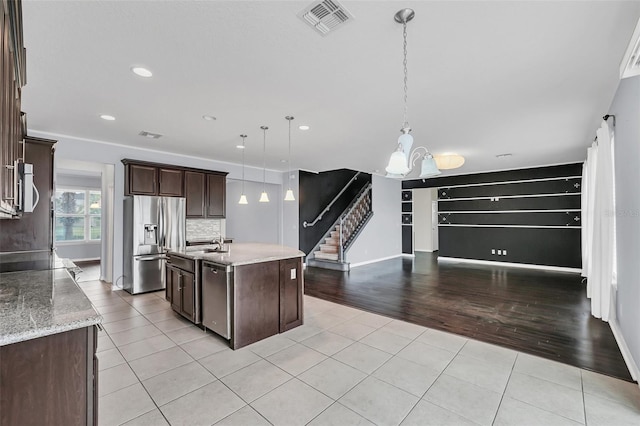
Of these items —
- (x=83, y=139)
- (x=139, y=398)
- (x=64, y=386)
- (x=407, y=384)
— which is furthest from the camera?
(x=83, y=139)

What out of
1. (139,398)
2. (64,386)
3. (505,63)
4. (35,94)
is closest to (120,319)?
(139,398)

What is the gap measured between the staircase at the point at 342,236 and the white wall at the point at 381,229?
0.59ft

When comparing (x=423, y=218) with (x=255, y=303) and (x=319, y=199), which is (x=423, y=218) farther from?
(x=255, y=303)

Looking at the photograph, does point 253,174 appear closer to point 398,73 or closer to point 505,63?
point 398,73

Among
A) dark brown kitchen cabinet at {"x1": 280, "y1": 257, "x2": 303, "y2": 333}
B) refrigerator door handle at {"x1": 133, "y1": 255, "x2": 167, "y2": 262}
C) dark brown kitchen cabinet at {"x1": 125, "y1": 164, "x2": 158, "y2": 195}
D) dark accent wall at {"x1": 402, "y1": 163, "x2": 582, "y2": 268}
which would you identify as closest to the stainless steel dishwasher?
dark brown kitchen cabinet at {"x1": 280, "y1": 257, "x2": 303, "y2": 333}

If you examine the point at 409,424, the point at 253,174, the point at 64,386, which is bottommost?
the point at 409,424

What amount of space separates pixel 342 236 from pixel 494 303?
3.98 metres

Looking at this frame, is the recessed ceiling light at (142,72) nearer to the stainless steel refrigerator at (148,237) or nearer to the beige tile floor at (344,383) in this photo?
the beige tile floor at (344,383)

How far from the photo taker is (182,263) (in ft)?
12.5

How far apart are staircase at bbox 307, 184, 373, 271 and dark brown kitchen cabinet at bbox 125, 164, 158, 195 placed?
4.35 m

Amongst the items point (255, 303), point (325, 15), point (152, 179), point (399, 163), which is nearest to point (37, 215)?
point (152, 179)

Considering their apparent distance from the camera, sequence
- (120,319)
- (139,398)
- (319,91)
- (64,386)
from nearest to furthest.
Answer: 1. (64,386)
2. (139,398)
3. (319,91)
4. (120,319)

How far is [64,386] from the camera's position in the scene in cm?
130

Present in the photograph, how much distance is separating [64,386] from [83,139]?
5106 millimetres
